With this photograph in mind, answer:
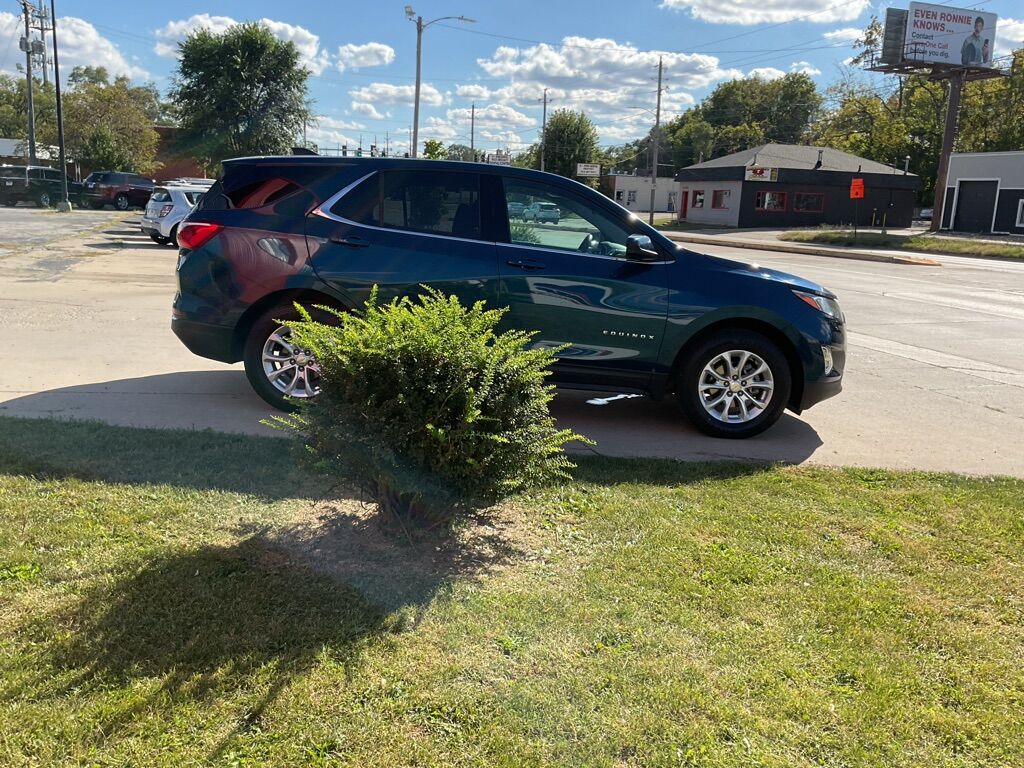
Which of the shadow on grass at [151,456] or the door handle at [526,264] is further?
the door handle at [526,264]

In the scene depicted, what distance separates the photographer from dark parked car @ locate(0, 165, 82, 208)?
39062 millimetres

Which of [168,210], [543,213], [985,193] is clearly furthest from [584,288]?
[985,193]

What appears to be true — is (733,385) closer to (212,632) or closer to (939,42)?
(212,632)

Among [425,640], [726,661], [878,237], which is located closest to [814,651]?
[726,661]

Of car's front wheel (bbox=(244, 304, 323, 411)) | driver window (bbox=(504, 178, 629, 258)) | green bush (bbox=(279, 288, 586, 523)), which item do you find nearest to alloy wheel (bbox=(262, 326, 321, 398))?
car's front wheel (bbox=(244, 304, 323, 411))

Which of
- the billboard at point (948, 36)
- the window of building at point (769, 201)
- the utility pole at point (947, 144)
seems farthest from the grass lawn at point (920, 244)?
the billboard at point (948, 36)

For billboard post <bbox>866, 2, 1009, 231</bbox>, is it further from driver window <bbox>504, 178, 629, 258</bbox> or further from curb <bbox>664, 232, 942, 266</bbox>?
driver window <bbox>504, 178, 629, 258</bbox>

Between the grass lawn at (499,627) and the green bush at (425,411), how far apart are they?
1.39 ft

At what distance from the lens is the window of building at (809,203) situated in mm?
54031

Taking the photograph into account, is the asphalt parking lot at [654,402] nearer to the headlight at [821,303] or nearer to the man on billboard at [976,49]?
the headlight at [821,303]

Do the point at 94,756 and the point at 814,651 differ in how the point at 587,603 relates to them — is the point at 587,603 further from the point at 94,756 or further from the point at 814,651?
the point at 94,756

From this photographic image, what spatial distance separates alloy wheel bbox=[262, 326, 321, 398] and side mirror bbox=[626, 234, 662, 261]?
243 centimetres

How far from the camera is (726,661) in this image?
3047mm

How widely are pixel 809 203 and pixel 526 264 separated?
53303 millimetres
